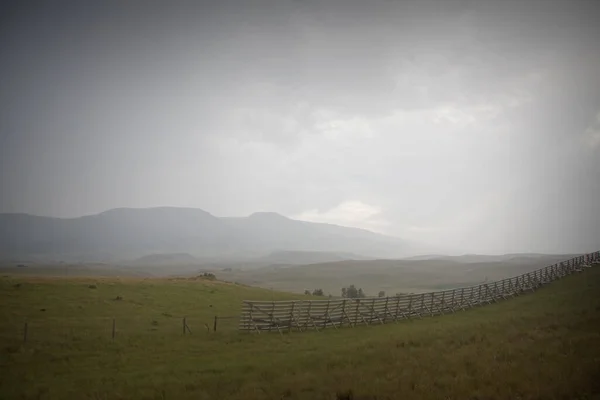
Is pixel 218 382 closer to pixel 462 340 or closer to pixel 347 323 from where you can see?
pixel 462 340

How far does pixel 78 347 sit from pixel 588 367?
842 inches

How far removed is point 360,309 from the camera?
3272 cm

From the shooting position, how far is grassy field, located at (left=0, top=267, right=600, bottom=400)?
430 inches

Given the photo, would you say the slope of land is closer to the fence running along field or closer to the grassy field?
the fence running along field

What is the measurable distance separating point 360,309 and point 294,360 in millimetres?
17797

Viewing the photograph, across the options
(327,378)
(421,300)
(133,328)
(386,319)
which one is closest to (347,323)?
(386,319)

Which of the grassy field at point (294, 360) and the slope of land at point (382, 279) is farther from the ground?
the grassy field at point (294, 360)

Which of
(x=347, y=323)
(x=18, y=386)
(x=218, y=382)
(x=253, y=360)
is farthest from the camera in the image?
(x=347, y=323)

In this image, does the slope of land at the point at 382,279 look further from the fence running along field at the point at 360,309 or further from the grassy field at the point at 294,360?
the grassy field at the point at 294,360

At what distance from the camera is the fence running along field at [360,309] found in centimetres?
2588

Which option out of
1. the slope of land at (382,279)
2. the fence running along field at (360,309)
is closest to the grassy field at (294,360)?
the fence running along field at (360,309)

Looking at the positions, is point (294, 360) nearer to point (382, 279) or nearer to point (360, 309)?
point (360, 309)

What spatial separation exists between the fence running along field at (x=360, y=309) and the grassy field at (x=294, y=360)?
182 centimetres

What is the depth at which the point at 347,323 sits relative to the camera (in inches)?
1112
